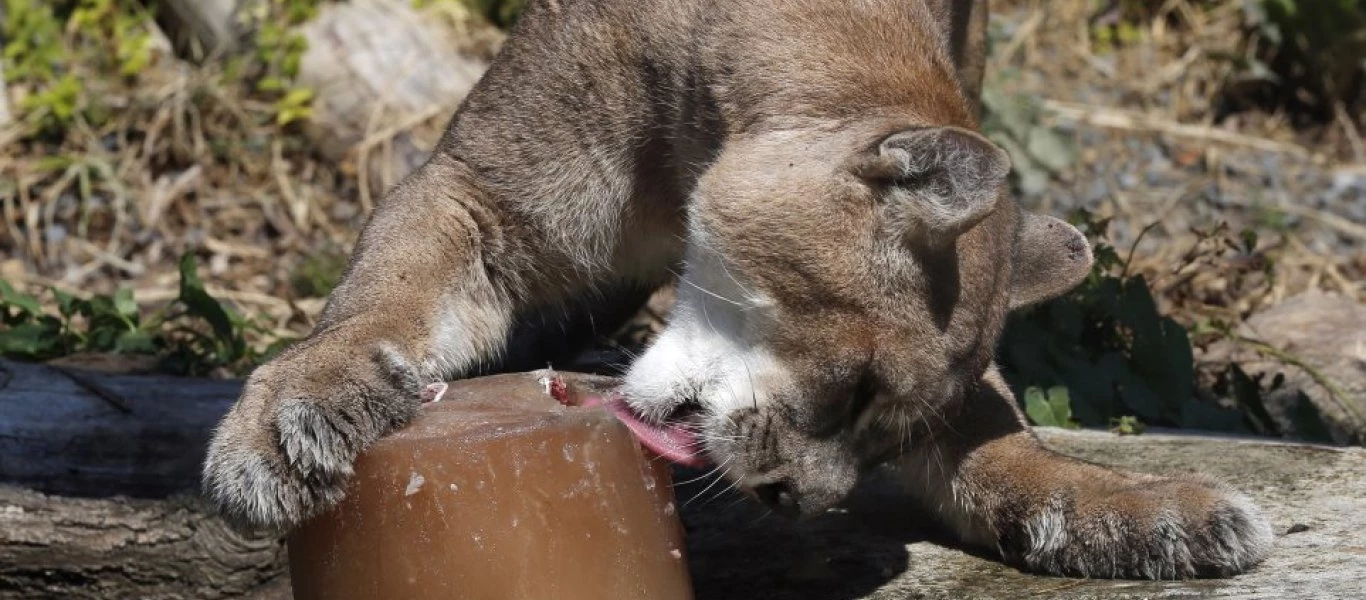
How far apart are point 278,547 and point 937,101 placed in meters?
2.05

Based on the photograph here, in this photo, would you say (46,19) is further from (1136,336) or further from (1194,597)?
(1194,597)

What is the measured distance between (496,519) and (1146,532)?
1.57m

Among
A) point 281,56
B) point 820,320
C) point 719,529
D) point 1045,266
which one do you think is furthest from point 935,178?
point 281,56

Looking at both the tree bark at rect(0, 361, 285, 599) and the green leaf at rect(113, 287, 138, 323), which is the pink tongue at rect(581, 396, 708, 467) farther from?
the green leaf at rect(113, 287, 138, 323)

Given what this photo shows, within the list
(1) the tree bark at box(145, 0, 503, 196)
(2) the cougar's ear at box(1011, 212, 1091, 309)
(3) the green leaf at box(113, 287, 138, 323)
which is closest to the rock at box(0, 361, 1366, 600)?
(2) the cougar's ear at box(1011, 212, 1091, 309)

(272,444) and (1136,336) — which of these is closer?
(272,444)

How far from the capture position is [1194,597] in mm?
3518

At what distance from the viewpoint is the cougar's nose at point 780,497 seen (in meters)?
3.72

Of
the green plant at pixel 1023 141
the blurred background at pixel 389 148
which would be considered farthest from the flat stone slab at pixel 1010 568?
the green plant at pixel 1023 141

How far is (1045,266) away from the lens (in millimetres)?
4145

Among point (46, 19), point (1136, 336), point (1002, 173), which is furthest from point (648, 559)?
point (46, 19)

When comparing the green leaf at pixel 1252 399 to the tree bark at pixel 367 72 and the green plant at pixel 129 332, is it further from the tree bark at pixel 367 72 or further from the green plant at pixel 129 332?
the tree bark at pixel 367 72

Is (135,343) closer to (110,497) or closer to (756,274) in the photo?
(110,497)

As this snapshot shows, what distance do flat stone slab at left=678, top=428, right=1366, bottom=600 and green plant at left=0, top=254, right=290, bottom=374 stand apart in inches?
76.4
